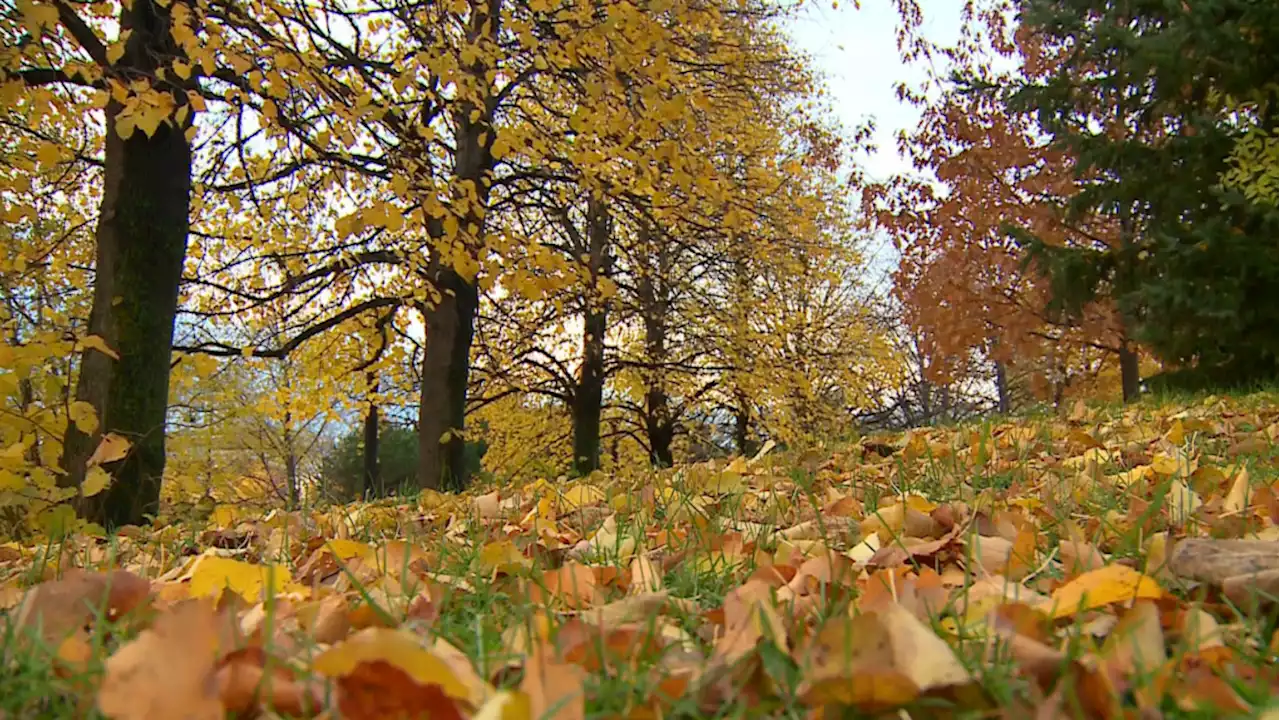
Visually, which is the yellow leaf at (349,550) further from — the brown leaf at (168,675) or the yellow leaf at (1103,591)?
the yellow leaf at (1103,591)

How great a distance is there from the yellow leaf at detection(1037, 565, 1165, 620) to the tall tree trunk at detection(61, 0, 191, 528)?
4.27 m

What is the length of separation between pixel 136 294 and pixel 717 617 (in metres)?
4.28

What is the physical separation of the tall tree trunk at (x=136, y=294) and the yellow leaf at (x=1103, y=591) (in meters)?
4.27

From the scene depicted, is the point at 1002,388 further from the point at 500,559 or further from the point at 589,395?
the point at 500,559

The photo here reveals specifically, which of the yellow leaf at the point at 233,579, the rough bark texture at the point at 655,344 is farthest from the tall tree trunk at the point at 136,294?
the rough bark texture at the point at 655,344

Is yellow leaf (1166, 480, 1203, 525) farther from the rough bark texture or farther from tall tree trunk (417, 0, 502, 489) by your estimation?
the rough bark texture

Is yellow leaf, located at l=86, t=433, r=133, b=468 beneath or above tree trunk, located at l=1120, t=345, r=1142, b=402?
beneath

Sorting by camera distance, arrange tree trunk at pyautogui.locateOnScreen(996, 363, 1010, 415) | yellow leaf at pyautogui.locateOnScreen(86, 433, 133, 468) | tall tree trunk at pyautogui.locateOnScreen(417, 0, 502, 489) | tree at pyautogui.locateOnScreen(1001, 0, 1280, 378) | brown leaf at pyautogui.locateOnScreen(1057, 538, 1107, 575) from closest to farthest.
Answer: brown leaf at pyautogui.locateOnScreen(1057, 538, 1107, 575)
yellow leaf at pyautogui.locateOnScreen(86, 433, 133, 468)
tree at pyautogui.locateOnScreen(1001, 0, 1280, 378)
tall tree trunk at pyautogui.locateOnScreen(417, 0, 502, 489)
tree trunk at pyautogui.locateOnScreen(996, 363, 1010, 415)

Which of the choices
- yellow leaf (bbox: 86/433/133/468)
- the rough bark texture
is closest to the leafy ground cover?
yellow leaf (bbox: 86/433/133/468)

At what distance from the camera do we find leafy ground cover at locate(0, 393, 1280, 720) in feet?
2.31

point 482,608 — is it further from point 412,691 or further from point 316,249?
point 316,249

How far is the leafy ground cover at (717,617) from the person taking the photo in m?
0.70

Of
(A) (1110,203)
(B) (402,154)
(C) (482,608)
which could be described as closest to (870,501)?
(C) (482,608)

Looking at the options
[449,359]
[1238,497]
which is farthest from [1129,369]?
[1238,497]
